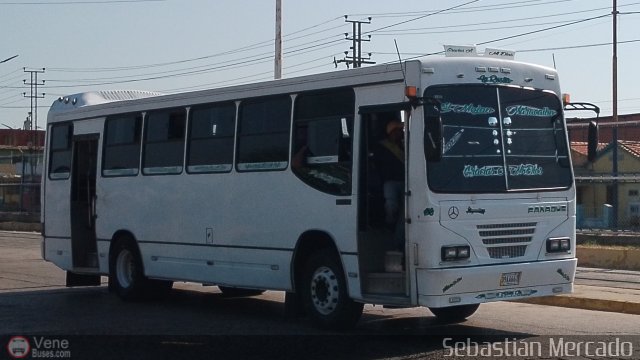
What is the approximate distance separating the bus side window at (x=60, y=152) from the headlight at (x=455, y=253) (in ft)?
27.8

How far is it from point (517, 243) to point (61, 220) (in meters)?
8.73

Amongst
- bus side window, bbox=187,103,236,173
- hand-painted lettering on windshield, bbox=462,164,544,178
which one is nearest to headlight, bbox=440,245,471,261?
hand-painted lettering on windshield, bbox=462,164,544,178

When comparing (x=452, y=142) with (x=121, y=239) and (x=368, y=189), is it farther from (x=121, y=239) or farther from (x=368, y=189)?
(x=121, y=239)

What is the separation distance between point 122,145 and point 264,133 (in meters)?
3.75

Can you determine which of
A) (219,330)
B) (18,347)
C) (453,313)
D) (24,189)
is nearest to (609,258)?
(453,313)

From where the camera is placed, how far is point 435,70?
10664 mm

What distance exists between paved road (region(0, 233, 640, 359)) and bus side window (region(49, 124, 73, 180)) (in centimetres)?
220

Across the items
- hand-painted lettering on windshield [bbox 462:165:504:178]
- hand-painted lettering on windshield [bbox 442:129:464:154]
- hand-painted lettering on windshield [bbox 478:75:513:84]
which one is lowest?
hand-painted lettering on windshield [bbox 462:165:504:178]

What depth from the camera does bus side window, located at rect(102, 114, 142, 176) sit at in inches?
603

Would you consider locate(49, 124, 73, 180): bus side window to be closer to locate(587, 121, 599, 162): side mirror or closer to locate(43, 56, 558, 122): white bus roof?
locate(43, 56, 558, 122): white bus roof

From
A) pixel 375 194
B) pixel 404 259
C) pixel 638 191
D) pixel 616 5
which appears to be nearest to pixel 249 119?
pixel 375 194

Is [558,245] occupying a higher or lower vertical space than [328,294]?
higher

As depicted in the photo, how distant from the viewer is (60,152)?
17172mm

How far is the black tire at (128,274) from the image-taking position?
15.1 meters
